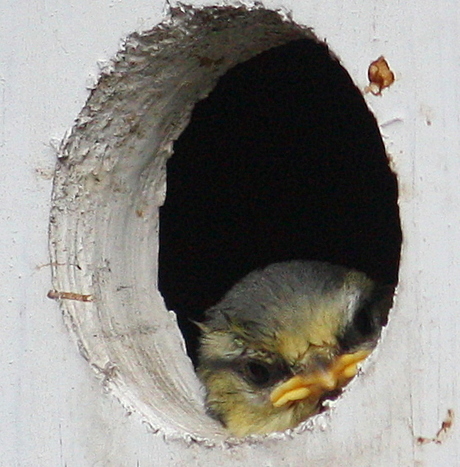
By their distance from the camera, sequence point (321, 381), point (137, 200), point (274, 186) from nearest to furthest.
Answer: point (137, 200) → point (321, 381) → point (274, 186)

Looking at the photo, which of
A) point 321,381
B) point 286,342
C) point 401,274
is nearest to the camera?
point 401,274

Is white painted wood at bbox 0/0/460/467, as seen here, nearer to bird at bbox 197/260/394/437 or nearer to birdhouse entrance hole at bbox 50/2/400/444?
birdhouse entrance hole at bbox 50/2/400/444

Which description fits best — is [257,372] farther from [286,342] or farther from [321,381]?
[321,381]

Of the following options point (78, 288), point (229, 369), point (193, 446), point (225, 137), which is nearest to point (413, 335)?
point (193, 446)

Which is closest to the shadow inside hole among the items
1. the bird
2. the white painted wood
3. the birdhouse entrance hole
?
the birdhouse entrance hole

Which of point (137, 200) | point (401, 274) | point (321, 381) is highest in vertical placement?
point (137, 200)

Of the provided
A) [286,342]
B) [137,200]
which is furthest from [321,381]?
[137,200]

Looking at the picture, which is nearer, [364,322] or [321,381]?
[321,381]

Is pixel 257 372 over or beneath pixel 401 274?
beneath
